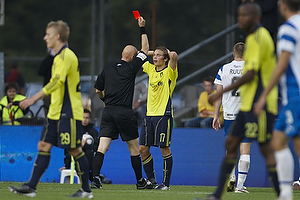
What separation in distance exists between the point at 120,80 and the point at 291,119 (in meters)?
4.70

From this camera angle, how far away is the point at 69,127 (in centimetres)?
763

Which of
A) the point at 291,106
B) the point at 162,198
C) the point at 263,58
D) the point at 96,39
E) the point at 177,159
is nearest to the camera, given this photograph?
the point at 291,106

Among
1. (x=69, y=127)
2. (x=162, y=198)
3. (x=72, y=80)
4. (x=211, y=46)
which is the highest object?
(x=211, y=46)

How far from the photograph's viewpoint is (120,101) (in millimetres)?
10477

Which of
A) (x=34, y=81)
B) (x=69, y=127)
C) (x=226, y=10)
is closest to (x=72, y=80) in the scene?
(x=69, y=127)

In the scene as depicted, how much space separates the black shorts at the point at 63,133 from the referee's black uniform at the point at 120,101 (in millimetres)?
2719

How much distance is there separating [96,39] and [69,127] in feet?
26.6

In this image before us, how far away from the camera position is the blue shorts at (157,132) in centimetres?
1032

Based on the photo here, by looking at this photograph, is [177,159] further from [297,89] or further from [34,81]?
[297,89]

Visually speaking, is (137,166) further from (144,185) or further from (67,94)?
(67,94)

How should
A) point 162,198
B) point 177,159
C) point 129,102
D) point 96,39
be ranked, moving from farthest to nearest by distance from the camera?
point 96,39, point 177,159, point 129,102, point 162,198

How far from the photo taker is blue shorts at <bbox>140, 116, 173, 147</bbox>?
1032 cm

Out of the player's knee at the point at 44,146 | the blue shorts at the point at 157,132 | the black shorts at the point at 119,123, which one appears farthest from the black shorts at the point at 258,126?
the black shorts at the point at 119,123

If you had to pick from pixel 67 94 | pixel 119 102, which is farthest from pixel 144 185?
pixel 67 94
